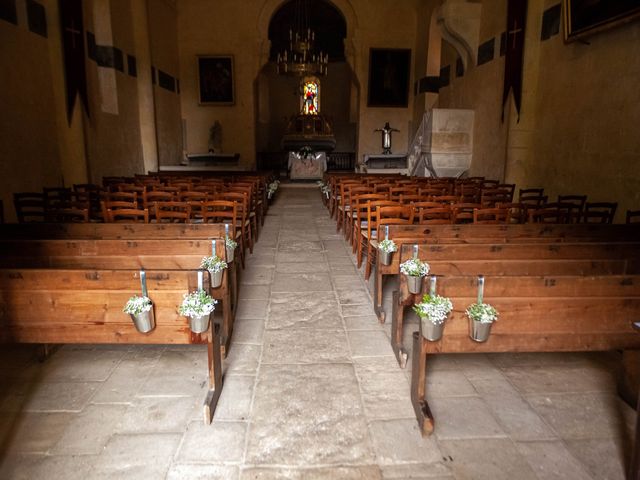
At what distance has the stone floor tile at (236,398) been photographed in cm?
242

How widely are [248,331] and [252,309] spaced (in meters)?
0.46

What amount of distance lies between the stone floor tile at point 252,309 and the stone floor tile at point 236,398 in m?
0.99

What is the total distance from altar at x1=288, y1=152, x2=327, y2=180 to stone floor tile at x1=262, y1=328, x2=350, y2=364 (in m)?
11.9

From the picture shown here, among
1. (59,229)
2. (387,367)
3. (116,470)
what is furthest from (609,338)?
(59,229)

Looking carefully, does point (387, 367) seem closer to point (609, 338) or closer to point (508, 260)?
point (508, 260)

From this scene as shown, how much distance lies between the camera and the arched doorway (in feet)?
65.1

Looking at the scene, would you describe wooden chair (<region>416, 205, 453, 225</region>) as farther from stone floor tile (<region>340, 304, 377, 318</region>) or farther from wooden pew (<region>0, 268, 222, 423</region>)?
wooden pew (<region>0, 268, 222, 423</region>)

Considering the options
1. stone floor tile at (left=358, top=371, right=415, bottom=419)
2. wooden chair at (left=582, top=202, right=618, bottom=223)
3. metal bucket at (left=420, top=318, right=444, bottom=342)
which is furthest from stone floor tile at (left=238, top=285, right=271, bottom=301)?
wooden chair at (left=582, top=202, right=618, bottom=223)

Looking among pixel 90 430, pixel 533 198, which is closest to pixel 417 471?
pixel 90 430

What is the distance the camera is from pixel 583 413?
8.09 feet

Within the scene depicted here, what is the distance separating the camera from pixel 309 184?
14.2 meters

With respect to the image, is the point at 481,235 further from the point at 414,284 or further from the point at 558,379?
the point at 558,379

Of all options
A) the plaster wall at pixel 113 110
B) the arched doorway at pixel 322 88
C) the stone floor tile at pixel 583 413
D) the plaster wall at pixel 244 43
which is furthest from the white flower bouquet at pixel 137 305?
the arched doorway at pixel 322 88

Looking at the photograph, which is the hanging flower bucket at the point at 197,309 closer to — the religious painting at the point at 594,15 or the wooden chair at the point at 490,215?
the wooden chair at the point at 490,215
